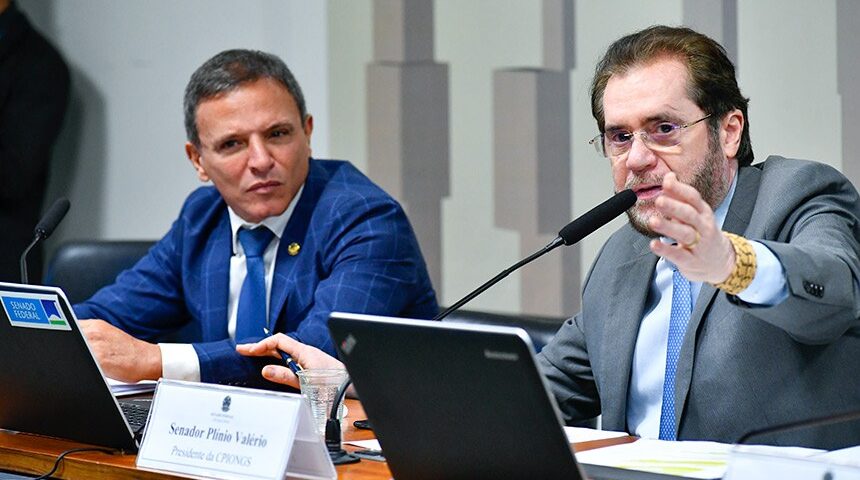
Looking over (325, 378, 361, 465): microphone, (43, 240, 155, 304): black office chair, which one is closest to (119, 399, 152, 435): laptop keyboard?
(325, 378, 361, 465): microphone

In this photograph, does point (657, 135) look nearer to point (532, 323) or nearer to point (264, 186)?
point (532, 323)

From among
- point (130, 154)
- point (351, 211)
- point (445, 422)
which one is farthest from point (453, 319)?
point (130, 154)

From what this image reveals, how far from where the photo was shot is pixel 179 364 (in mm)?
2461

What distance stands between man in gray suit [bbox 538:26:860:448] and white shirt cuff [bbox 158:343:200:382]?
0.70 m

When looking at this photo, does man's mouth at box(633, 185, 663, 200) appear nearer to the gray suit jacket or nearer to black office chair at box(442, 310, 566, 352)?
the gray suit jacket

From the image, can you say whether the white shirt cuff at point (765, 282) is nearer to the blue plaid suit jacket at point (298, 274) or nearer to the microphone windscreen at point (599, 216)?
the microphone windscreen at point (599, 216)

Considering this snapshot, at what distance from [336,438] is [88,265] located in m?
1.76

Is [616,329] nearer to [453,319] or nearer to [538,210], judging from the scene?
[453,319]

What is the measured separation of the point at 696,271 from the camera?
159 centimetres

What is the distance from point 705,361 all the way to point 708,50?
1.79 feet

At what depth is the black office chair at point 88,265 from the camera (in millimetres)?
3365

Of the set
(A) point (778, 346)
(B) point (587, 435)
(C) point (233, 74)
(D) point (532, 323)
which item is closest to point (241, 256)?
(C) point (233, 74)

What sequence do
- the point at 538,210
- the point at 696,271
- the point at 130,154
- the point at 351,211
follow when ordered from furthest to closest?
the point at 130,154 → the point at 538,210 → the point at 351,211 → the point at 696,271

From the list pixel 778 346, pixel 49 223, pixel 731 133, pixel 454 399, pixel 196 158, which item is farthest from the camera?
pixel 196 158
